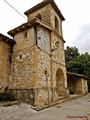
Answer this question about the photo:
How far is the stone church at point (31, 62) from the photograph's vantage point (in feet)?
26.0

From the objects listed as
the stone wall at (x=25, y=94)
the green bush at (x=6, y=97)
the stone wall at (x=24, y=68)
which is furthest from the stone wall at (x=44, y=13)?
the green bush at (x=6, y=97)

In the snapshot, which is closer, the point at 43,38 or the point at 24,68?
the point at 24,68

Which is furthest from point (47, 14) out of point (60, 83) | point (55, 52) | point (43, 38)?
point (60, 83)

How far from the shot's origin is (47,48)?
966 cm

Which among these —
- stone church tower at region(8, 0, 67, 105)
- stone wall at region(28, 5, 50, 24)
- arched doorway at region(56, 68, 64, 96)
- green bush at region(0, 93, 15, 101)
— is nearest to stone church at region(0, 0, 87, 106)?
stone church tower at region(8, 0, 67, 105)

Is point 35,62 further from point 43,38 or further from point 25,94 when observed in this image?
point 43,38

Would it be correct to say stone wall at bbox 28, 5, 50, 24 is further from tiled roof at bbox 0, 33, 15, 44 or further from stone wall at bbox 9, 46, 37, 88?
stone wall at bbox 9, 46, 37, 88

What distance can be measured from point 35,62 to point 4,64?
2615mm

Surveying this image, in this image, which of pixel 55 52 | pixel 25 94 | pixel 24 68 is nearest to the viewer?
pixel 25 94

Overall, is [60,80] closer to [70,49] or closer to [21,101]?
[21,101]

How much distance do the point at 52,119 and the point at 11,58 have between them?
6253mm

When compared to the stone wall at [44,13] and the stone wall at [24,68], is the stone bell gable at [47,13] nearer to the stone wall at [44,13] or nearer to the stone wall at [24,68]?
the stone wall at [44,13]

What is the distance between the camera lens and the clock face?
9020 millimetres

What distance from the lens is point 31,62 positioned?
328 inches
